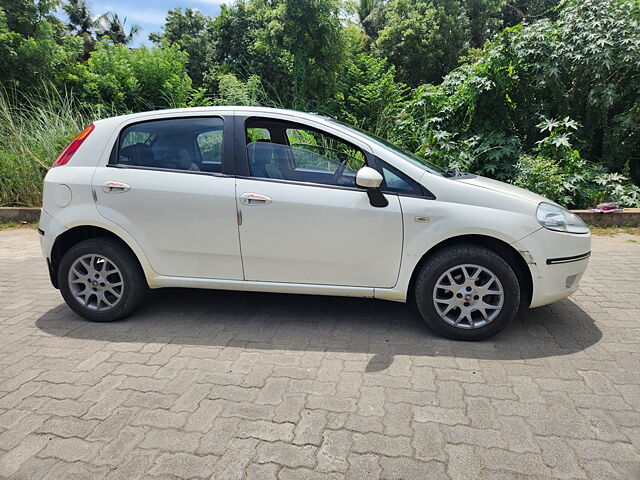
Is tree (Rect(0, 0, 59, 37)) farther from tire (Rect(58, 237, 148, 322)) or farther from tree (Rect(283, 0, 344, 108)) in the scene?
tire (Rect(58, 237, 148, 322))

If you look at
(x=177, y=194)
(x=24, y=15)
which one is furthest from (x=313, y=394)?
(x=24, y=15)

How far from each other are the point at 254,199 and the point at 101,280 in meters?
1.44

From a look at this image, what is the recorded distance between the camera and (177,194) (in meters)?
3.37

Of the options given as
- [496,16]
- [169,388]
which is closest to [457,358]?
[169,388]

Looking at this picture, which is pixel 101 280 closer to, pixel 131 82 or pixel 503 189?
pixel 503 189

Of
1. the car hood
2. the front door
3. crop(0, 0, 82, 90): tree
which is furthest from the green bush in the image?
the car hood

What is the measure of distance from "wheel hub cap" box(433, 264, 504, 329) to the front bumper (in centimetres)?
28

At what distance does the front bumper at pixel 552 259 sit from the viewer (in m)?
3.14

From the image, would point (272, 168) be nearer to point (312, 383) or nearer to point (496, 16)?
point (312, 383)

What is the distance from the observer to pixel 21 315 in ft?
12.8

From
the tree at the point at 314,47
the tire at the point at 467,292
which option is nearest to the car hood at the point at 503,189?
the tire at the point at 467,292

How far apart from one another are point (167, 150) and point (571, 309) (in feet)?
12.0

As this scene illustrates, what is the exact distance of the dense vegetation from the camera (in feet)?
23.7

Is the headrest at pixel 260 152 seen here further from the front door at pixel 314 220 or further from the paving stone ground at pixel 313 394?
the paving stone ground at pixel 313 394
